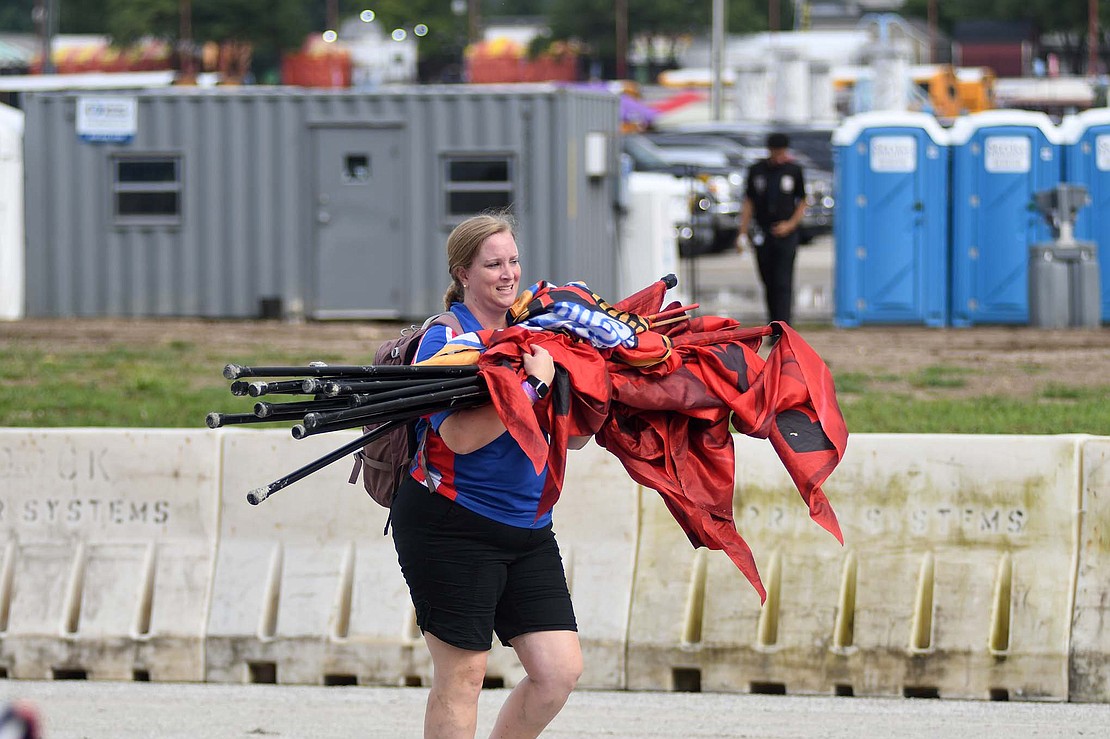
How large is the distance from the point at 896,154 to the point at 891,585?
1068 cm

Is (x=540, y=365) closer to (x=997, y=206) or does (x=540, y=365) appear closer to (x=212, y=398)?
(x=212, y=398)

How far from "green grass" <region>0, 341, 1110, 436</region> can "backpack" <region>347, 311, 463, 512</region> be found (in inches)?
203

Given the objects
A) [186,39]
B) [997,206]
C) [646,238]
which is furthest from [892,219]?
[186,39]

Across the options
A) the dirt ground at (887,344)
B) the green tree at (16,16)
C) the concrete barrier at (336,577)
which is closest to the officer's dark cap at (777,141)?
the dirt ground at (887,344)

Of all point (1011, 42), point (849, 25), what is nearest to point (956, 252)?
point (1011, 42)

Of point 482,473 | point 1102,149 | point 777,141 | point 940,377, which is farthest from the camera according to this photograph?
Result: point 1102,149

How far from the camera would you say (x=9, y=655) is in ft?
23.4

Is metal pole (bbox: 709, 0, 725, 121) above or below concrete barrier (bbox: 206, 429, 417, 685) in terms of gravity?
above

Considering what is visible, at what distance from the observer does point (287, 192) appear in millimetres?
17875

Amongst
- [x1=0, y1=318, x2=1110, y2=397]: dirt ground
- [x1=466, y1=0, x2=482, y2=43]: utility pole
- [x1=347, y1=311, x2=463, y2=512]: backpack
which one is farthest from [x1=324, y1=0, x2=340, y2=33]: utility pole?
[x1=347, y1=311, x2=463, y2=512]: backpack

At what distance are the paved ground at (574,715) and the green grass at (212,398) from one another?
10.5ft

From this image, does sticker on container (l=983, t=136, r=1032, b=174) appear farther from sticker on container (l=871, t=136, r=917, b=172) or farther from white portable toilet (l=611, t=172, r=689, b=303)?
white portable toilet (l=611, t=172, r=689, b=303)

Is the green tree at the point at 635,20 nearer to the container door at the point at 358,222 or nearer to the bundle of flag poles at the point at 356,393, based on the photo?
the container door at the point at 358,222

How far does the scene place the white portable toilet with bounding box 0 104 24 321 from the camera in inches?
709
